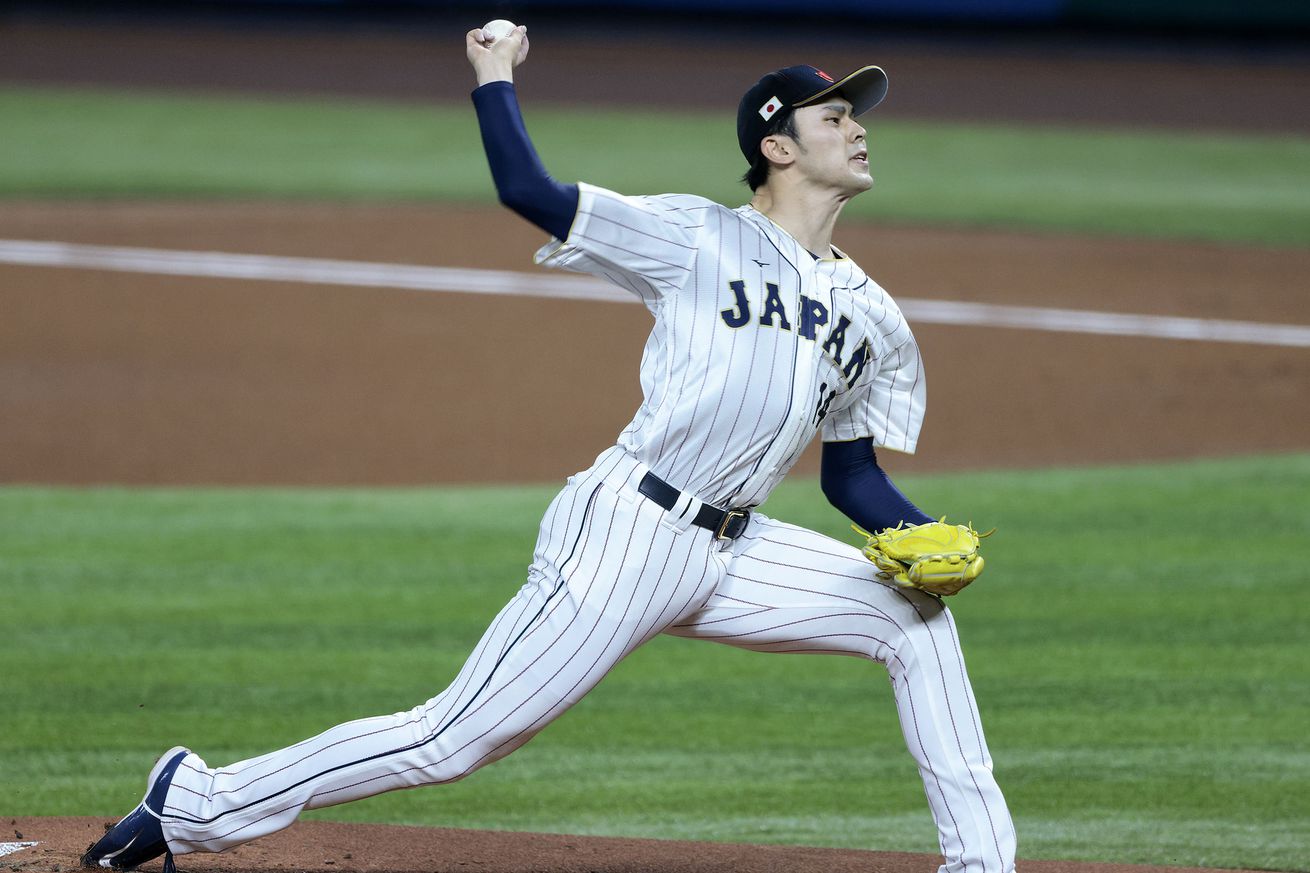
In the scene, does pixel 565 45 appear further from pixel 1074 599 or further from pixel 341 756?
pixel 341 756

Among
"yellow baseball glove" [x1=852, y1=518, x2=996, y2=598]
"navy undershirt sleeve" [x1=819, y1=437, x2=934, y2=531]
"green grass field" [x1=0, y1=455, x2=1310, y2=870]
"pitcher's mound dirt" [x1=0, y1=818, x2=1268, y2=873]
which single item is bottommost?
"pitcher's mound dirt" [x1=0, y1=818, x2=1268, y2=873]

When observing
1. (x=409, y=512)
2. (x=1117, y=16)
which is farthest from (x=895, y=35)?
(x=409, y=512)

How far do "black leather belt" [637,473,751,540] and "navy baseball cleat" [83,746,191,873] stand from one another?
1073mm

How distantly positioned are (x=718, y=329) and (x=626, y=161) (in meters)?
11.6

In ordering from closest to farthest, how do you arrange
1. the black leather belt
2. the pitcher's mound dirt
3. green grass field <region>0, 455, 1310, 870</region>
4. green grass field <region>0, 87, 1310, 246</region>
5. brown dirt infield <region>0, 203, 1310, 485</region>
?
the black leather belt → the pitcher's mound dirt → green grass field <region>0, 455, 1310, 870</region> → brown dirt infield <region>0, 203, 1310, 485</region> → green grass field <region>0, 87, 1310, 246</region>

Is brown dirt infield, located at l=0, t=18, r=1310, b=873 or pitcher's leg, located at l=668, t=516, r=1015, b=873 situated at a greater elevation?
brown dirt infield, located at l=0, t=18, r=1310, b=873

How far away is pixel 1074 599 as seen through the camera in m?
5.95

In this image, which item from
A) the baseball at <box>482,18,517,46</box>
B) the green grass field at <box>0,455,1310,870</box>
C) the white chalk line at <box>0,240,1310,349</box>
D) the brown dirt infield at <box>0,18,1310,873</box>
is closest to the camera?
the baseball at <box>482,18,517,46</box>

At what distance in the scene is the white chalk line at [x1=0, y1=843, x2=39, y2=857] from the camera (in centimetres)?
346

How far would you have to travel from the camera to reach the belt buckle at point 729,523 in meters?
3.18

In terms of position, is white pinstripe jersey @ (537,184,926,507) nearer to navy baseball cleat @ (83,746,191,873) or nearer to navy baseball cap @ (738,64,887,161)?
navy baseball cap @ (738,64,887,161)

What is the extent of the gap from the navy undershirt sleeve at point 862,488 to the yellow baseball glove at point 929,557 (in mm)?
178

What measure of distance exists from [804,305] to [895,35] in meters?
17.9

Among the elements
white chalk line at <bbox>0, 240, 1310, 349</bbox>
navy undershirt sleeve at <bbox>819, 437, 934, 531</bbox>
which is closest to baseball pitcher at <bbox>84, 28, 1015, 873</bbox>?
navy undershirt sleeve at <bbox>819, 437, 934, 531</bbox>
